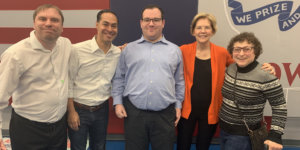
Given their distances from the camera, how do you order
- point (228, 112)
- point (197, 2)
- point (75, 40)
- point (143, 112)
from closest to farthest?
point (228, 112) < point (143, 112) < point (197, 2) < point (75, 40)

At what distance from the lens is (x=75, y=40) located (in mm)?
2236

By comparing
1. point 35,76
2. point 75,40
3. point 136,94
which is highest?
point 75,40

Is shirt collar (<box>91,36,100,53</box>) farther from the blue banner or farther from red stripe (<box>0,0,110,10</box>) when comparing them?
the blue banner

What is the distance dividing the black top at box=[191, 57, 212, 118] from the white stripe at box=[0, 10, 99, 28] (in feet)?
4.17

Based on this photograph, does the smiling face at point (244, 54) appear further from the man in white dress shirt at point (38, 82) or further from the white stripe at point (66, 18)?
the white stripe at point (66, 18)

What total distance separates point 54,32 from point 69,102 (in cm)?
58

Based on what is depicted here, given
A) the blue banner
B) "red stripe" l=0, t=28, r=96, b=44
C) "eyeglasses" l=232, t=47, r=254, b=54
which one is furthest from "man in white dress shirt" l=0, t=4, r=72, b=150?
the blue banner

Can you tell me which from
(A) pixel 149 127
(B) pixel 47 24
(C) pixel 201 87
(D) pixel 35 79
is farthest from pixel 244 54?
(D) pixel 35 79

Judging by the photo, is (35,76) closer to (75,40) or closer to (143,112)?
(143,112)

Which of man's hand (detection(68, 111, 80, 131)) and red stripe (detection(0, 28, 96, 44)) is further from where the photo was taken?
red stripe (detection(0, 28, 96, 44))

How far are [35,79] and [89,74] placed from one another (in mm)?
402

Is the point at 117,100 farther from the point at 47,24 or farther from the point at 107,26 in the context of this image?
the point at 47,24

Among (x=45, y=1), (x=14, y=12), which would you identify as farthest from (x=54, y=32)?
(x=14, y=12)

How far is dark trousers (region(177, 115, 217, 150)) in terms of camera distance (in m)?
1.69
